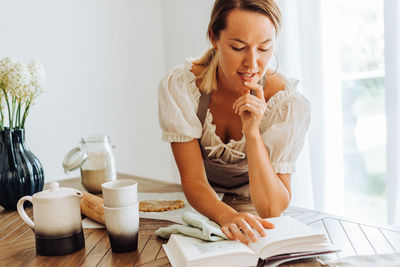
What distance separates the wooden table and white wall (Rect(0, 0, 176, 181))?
1122 millimetres

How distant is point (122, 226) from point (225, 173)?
1.84 ft

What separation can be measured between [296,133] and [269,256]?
20.0 inches

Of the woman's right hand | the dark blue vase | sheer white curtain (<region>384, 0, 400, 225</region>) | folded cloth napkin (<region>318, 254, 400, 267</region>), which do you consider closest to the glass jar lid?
the dark blue vase

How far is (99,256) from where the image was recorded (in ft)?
2.64

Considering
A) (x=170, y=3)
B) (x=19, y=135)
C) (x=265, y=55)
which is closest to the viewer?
(x=265, y=55)

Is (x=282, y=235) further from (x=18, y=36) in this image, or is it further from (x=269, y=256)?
(x=18, y=36)

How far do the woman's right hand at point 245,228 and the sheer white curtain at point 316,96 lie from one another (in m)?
1.14

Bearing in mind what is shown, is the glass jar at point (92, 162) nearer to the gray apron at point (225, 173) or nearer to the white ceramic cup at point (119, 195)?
the gray apron at point (225, 173)

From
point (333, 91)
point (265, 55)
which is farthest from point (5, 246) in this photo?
point (333, 91)

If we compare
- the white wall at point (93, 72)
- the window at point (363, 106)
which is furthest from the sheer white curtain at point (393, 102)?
the white wall at point (93, 72)

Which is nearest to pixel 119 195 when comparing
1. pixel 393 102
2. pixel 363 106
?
pixel 393 102

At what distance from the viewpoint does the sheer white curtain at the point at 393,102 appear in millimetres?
1512

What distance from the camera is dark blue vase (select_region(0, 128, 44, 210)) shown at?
1162mm

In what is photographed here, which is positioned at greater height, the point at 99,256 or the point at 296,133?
the point at 296,133
